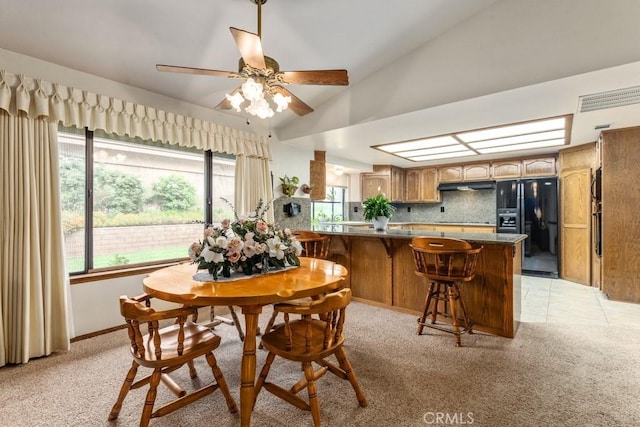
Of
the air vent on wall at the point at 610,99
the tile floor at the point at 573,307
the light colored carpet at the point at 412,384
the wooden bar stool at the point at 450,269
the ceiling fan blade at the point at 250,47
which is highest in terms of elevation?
the air vent on wall at the point at 610,99

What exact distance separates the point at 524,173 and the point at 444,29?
3.79 metres

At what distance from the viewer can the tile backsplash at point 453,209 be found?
634 centimetres

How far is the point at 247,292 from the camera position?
1.53 m

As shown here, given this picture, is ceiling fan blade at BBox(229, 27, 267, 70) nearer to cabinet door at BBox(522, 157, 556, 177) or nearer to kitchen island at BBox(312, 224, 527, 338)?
kitchen island at BBox(312, 224, 527, 338)

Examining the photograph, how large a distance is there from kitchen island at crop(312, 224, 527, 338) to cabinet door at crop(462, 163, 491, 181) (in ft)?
10.4

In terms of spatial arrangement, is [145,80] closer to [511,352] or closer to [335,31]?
[335,31]

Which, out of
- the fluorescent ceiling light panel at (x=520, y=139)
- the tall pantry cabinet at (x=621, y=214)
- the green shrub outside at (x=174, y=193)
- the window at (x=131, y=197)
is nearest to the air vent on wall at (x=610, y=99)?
the fluorescent ceiling light panel at (x=520, y=139)

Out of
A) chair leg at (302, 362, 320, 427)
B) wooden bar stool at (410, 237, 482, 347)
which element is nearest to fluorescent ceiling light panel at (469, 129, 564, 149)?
wooden bar stool at (410, 237, 482, 347)

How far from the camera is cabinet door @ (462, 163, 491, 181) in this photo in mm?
5875

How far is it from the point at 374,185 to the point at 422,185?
3.57 feet

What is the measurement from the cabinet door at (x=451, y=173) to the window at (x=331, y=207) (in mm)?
2152

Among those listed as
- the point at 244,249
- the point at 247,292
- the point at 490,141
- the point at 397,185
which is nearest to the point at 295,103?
the point at 244,249

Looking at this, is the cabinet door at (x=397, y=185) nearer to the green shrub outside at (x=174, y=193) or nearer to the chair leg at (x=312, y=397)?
the green shrub outside at (x=174, y=193)

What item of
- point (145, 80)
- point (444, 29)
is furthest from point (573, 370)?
point (145, 80)
